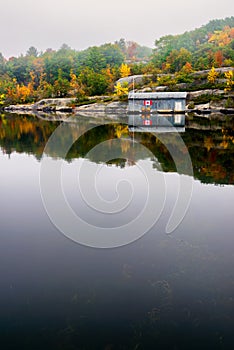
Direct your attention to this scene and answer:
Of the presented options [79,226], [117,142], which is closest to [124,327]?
[79,226]

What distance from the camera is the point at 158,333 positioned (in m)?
4.71

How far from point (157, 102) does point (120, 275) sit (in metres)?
46.5

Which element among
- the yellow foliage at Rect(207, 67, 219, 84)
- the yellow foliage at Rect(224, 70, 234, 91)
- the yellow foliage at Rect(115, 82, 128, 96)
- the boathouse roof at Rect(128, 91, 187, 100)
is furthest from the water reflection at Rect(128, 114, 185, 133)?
the yellow foliage at Rect(115, 82, 128, 96)

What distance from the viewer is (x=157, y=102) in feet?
165

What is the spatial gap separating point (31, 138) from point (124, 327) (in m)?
22.8

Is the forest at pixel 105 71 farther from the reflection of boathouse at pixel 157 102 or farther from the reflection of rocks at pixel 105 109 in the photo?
the reflection of boathouse at pixel 157 102

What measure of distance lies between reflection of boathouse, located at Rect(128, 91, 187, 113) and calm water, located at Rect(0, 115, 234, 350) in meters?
38.2

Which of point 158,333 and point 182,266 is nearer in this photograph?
point 158,333

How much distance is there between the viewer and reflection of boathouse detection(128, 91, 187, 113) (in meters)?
48.8

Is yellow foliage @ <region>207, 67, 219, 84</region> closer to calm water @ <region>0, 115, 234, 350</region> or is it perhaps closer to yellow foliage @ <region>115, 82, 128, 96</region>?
yellow foliage @ <region>115, 82, 128, 96</region>

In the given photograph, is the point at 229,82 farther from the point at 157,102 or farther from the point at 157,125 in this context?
the point at 157,125

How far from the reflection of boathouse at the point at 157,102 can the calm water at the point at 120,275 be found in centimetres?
3816

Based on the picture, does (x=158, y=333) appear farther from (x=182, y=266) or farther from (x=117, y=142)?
(x=117, y=142)

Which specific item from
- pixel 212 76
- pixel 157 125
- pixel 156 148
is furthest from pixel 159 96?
pixel 156 148
